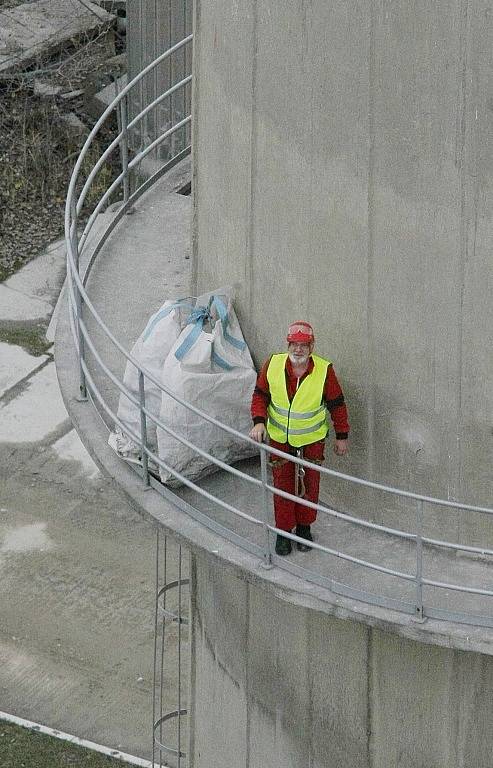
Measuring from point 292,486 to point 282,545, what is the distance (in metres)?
0.34

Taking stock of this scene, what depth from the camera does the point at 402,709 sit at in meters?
9.24

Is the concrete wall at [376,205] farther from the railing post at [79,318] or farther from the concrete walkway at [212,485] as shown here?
the railing post at [79,318]

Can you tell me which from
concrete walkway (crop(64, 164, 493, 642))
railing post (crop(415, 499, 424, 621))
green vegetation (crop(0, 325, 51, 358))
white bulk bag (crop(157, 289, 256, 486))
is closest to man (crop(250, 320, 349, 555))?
concrete walkway (crop(64, 164, 493, 642))

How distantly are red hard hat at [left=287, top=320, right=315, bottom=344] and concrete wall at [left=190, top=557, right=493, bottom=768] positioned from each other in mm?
1513

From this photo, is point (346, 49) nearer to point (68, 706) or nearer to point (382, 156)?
point (382, 156)

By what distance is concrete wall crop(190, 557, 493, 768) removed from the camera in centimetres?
901

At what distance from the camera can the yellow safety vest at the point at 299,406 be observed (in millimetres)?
8531

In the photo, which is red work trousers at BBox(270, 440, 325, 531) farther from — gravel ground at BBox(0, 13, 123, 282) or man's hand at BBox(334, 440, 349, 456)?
gravel ground at BBox(0, 13, 123, 282)

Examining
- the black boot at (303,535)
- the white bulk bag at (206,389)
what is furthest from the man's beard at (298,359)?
the black boot at (303,535)

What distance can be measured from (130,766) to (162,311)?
5363 millimetres

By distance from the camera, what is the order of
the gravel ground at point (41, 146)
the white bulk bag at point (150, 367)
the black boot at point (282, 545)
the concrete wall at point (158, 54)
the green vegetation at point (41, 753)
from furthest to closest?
the gravel ground at point (41, 146), the concrete wall at point (158, 54), the green vegetation at point (41, 753), the white bulk bag at point (150, 367), the black boot at point (282, 545)

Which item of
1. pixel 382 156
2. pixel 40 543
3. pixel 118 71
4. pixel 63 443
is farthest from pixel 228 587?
pixel 118 71

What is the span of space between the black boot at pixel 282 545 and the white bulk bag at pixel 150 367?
1.08m

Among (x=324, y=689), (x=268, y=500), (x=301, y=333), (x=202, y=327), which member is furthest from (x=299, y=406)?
(x=324, y=689)
